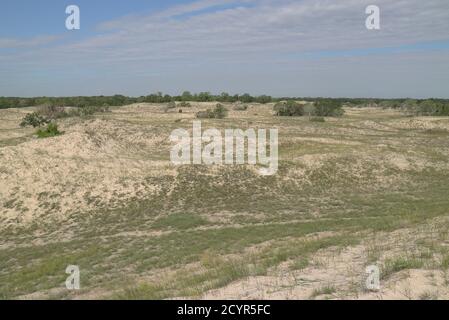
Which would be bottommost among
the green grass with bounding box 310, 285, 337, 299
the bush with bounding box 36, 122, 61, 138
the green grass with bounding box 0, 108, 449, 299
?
the green grass with bounding box 0, 108, 449, 299

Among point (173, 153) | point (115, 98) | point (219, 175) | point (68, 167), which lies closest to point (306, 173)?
point (219, 175)

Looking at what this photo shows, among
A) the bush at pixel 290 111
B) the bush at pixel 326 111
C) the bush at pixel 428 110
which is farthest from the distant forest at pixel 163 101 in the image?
the bush at pixel 290 111

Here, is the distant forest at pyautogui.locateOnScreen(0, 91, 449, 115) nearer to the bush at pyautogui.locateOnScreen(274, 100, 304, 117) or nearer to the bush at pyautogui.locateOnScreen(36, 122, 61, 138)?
the bush at pyautogui.locateOnScreen(274, 100, 304, 117)

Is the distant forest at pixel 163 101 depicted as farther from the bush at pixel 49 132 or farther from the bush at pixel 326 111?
the bush at pixel 49 132

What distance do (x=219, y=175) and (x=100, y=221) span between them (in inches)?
310

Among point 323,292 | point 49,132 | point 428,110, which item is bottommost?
point 323,292

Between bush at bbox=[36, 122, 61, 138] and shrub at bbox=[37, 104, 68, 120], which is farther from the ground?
shrub at bbox=[37, 104, 68, 120]

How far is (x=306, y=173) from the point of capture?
83.7ft

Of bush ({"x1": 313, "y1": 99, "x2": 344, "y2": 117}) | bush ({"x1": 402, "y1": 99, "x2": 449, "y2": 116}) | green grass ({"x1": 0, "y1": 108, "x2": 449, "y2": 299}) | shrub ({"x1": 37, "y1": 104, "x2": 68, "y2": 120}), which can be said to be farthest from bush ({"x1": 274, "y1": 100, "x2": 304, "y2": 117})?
green grass ({"x1": 0, "y1": 108, "x2": 449, "y2": 299})

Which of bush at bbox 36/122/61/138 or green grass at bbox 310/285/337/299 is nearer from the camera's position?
green grass at bbox 310/285/337/299

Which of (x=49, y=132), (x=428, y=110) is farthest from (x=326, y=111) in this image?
(x=49, y=132)

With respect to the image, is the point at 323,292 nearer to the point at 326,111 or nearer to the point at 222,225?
the point at 222,225

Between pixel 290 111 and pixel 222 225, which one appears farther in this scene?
pixel 290 111
